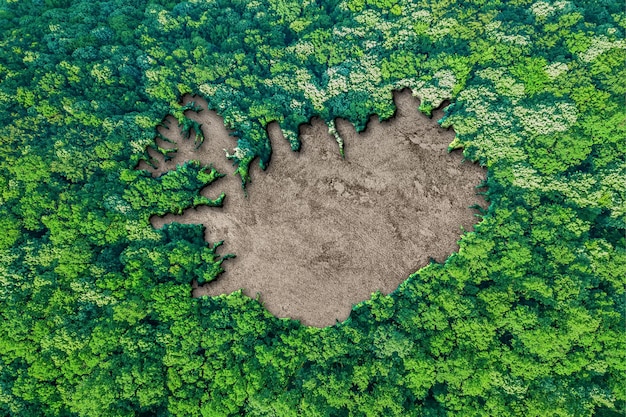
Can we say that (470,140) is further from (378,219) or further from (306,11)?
(306,11)

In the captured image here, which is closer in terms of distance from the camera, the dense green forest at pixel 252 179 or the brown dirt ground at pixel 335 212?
the dense green forest at pixel 252 179

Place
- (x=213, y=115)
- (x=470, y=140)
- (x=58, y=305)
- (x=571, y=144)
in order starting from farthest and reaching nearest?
(x=213, y=115) < (x=470, y=140) < (x=571, y=144) < (x=58, y=305)

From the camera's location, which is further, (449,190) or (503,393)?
(449,190)

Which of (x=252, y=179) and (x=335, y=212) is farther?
(x=252, y=179)

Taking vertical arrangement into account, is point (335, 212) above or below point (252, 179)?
below

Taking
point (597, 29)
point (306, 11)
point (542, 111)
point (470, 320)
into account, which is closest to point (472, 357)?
point (470, 320)
